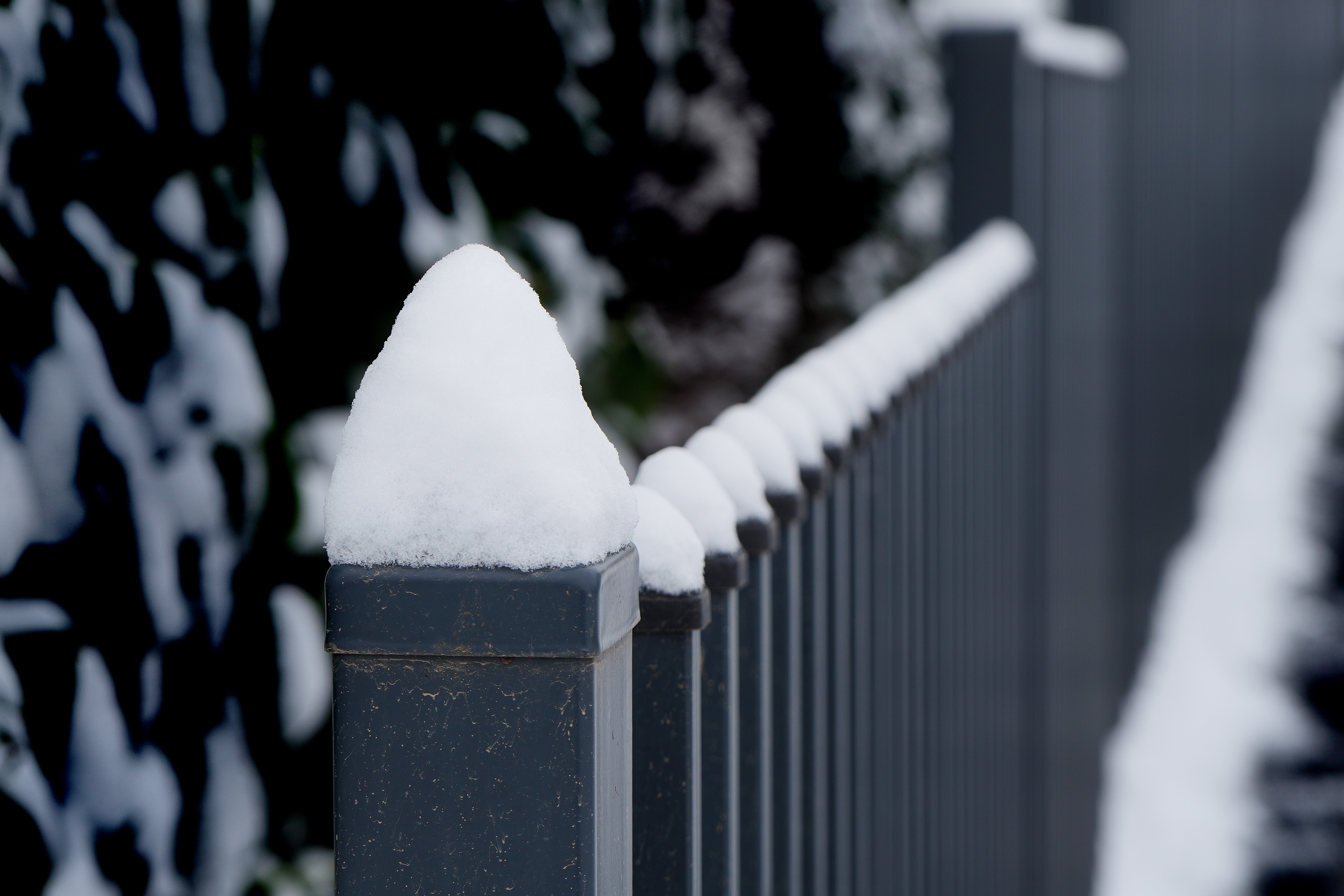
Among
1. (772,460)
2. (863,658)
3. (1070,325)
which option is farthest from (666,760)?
(1070,325)

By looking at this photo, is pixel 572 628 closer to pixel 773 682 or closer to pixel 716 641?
pixel 716 641

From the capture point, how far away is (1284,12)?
870 centimetres

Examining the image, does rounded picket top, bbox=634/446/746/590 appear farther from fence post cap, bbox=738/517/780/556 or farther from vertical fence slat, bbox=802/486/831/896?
vertical fence slat, bbox=802/486/831/896

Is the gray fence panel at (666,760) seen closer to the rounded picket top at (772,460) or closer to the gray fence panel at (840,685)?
the rounded picket top at (772,460)

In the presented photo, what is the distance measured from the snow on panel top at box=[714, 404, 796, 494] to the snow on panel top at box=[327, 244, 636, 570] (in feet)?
1.37

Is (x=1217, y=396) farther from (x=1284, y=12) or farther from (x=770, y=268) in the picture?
(x=770, y=268)

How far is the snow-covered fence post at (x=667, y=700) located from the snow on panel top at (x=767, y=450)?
0.25 meters

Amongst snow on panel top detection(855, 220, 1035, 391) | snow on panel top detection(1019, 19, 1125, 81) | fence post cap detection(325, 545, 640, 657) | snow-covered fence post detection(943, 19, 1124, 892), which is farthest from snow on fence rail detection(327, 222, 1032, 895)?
snow on panel top detection(1019, 19, 1125, 81)

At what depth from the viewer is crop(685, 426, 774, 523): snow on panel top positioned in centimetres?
117

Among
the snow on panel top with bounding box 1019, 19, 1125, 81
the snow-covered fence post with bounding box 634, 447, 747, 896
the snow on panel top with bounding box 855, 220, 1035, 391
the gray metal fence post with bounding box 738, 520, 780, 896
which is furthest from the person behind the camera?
the snow on panel top with bounding box 1019, 19, 1125, 81

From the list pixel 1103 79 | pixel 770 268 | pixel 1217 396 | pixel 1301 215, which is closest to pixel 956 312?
pixel 770 268

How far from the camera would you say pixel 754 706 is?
119cm

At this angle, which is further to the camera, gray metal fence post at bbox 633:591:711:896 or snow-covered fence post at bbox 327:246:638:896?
gray metal fence post at bbox 633:591:711:896

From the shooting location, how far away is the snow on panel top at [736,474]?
1.17 metres
